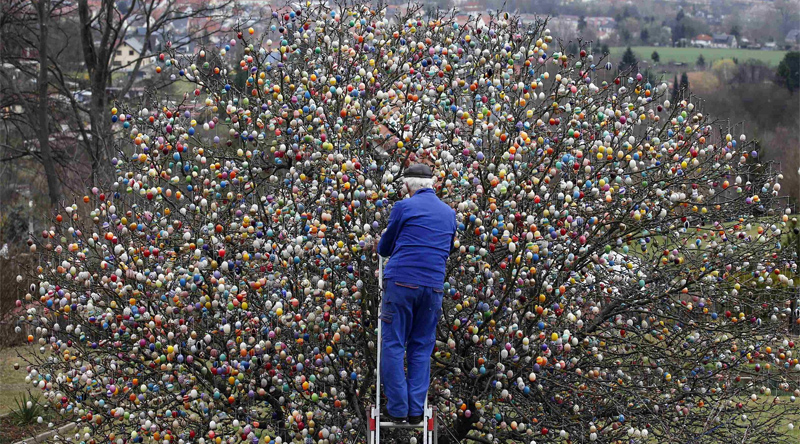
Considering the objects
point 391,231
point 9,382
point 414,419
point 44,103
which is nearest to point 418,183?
point 391,231

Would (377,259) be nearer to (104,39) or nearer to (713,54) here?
(104,39)

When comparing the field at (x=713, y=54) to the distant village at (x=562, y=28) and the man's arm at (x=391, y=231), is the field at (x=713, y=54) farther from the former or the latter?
the man's arm at (x=391, y=231)

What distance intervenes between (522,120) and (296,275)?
232 centimetres

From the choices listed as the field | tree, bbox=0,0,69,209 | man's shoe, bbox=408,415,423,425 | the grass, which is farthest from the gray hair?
the field

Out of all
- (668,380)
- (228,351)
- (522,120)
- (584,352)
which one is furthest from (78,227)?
(668,380)

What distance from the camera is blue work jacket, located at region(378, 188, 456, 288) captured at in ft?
20.3

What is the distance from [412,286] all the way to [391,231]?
42cm

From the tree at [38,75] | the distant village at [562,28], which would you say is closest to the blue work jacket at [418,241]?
the distant village at [562,28]

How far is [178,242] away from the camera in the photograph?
7.59 meters

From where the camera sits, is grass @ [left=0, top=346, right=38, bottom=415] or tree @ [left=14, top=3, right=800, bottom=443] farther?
grass @ [left=0, top=346, right=38, bottom=415]

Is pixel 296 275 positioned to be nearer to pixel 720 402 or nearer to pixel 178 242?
pixel 178 242

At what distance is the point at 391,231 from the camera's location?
6.25 m

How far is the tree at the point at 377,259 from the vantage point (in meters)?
6.91

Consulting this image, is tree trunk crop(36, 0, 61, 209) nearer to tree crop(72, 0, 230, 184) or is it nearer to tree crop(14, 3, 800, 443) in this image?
tree crop(72, 0, 230, 184)
